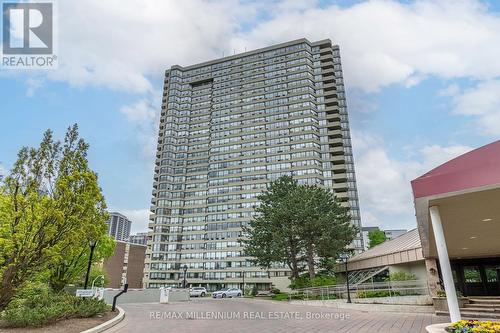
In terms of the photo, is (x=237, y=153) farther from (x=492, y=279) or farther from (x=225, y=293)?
(x=492, y=279)

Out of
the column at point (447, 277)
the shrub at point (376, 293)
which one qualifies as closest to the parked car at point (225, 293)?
the shrub at point (376, 293)

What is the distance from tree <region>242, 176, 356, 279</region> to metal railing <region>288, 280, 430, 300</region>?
20.3ft

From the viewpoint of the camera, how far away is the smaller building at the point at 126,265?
3250 inches

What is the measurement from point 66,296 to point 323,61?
86.0m

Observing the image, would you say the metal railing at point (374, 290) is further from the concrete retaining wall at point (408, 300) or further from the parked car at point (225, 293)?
the parked car at point (225, 293)

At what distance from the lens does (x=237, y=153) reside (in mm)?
84875

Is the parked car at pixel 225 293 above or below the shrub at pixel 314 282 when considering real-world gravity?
below

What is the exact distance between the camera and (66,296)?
13641 millimetres

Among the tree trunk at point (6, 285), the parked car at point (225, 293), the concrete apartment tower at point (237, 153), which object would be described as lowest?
the parked car at point (225, 293)

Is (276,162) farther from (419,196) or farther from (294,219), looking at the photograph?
(419,196)

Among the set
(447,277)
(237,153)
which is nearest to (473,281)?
(447,277)

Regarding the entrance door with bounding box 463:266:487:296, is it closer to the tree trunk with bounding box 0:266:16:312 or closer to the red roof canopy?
the red roof canopy

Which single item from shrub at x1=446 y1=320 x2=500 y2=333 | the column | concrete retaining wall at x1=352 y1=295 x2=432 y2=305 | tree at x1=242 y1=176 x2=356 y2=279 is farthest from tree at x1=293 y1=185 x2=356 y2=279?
shrub at x1=446 y1=320 x2=500 y2=333

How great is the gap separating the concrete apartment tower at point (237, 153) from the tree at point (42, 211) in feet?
196
